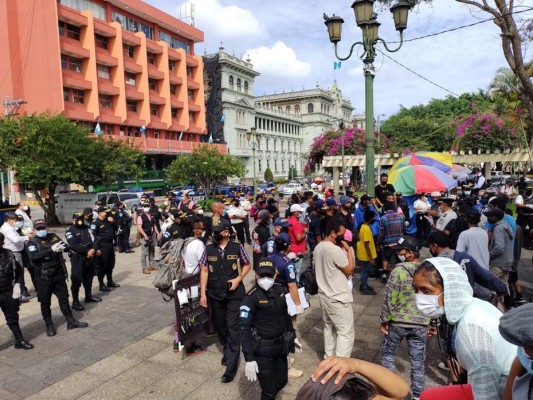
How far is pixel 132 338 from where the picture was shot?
6.00 metres

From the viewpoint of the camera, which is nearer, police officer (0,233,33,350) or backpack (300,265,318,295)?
backpack (300,265,318,295)

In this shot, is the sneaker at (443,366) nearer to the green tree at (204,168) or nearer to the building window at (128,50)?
the green tree at (204,168)

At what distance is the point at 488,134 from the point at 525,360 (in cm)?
3045

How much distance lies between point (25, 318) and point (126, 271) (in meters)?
3.40

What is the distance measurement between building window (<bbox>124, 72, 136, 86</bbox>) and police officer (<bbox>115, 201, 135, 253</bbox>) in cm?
3373

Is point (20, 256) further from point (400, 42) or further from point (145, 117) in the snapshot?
point (145, 117)

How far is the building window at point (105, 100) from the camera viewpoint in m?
39.6

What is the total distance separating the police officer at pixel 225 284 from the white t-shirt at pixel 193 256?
58 cm

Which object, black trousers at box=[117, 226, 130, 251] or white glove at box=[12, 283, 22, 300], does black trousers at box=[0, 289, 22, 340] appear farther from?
black trousers at box=[117, 226, 130, 251]

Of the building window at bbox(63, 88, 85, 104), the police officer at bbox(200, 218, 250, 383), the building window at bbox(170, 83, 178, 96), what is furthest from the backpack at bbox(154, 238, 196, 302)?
the building window at bbox(170, 83, 178, 96)

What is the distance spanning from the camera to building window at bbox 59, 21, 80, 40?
116 ft

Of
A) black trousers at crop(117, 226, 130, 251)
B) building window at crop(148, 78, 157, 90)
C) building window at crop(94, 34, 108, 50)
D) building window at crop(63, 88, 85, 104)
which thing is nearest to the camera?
black trousers at crop(117, 226, 130, 251)

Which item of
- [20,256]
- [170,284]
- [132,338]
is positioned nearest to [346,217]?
[170,284]

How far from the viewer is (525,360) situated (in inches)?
59.9
